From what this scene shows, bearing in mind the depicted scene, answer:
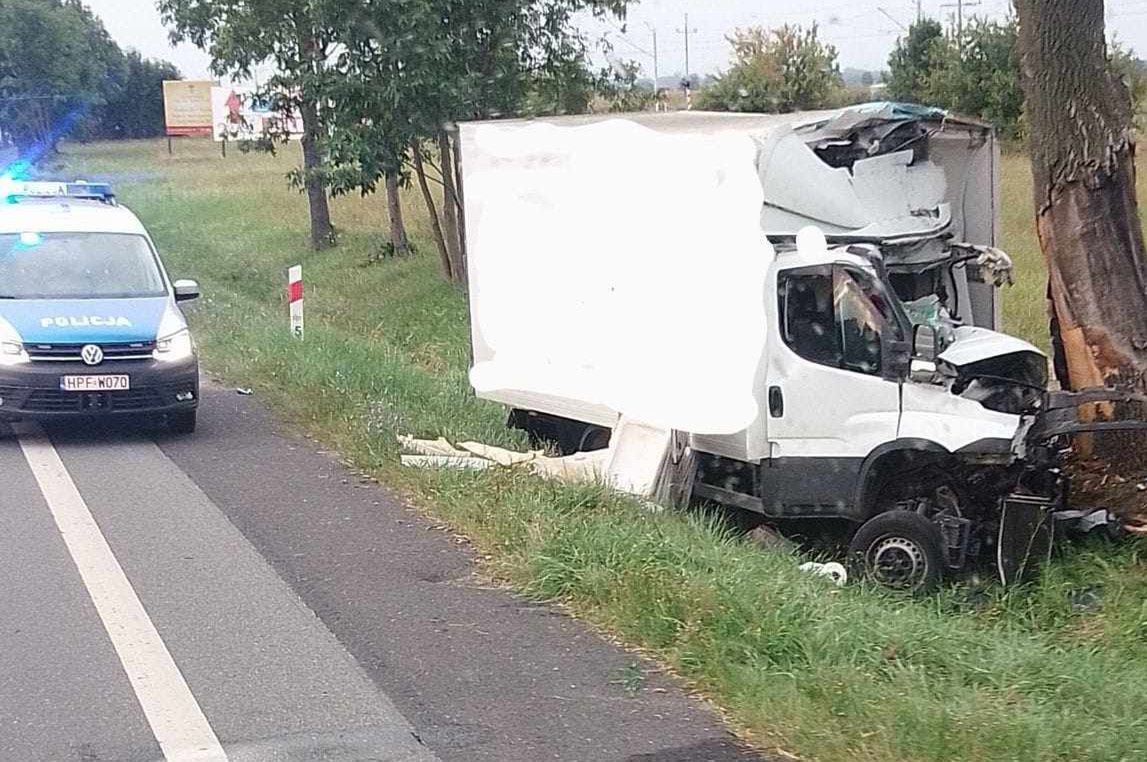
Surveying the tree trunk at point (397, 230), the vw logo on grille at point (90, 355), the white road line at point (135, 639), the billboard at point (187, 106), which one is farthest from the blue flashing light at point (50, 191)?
the billboard at point (187, 106)

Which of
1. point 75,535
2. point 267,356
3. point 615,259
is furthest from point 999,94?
point 75,535

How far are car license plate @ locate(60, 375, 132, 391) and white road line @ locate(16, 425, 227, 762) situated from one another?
4.11 ft

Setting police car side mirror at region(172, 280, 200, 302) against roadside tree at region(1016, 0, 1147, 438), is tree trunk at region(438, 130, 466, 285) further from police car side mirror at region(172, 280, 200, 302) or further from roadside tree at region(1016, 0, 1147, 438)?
roadside tree at region(1016, 0, 1147, 438)

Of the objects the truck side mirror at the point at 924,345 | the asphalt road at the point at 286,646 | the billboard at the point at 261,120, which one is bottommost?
the asphalt road at the point at 286,646

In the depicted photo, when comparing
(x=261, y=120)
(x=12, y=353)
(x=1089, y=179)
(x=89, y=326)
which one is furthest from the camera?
(x=261, y=120)

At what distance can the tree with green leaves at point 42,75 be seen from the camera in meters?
71.2

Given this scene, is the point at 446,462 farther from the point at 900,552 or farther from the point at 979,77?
the point at 979,77

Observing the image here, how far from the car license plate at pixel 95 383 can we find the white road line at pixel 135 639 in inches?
49.3

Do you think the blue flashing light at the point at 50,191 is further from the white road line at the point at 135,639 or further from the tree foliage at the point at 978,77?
the tree foliage at the point at 978,77

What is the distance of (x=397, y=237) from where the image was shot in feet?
79.5

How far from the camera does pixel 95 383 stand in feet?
36.7

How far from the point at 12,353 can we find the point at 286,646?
5623 millimetres

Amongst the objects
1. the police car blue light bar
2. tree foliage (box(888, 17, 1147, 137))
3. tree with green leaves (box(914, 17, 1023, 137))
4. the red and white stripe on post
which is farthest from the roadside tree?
tree with green leaves (box(914, 17, 1023, 137))

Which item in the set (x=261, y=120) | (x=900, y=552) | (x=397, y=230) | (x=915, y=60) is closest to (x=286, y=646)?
(x=900, y=552)
